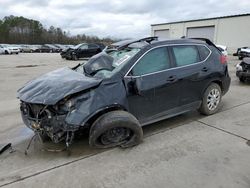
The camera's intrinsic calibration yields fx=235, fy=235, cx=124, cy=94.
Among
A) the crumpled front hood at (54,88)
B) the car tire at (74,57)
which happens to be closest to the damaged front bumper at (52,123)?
the crumpled front hood at (54,88)

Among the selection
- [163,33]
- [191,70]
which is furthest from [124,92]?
[163,33]

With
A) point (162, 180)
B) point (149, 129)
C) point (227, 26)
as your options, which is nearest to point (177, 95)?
point (149, 129)

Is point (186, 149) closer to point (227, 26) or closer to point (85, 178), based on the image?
point (85, 178)

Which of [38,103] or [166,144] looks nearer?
[38,103]

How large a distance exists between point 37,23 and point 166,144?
212 feet

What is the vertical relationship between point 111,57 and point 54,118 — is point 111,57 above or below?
above

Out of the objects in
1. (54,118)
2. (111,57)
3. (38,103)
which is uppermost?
(111,57)

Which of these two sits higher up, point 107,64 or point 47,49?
point 107,64

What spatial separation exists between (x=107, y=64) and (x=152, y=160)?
5.73 feet

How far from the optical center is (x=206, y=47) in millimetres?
4789

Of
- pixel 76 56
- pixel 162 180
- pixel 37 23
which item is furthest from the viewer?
pixel 37 23

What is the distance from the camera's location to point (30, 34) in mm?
58938

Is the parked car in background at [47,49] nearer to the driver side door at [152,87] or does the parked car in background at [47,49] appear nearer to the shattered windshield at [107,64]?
the shattered windshield at [107,64]

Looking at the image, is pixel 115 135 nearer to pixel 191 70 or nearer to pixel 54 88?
pixel 54 88
